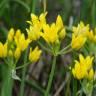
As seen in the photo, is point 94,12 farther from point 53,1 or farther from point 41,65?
point 53,1

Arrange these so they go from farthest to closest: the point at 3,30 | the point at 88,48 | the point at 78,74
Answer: the point at 3,30
the point at 88,48
the point at 78,74

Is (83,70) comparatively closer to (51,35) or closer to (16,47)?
(51,35)

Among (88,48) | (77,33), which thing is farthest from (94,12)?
(77,33)

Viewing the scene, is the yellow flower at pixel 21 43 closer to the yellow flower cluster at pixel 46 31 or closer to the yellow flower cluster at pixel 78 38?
the yellow flower cluster at pixel 46 31

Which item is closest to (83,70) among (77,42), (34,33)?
(77,42)

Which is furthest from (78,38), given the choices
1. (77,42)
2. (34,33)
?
(34,33)

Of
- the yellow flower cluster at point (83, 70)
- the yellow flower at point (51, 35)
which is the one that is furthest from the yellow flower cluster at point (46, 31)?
the yellow flower cluster at point (83, 70)

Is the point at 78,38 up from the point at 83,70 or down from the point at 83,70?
up

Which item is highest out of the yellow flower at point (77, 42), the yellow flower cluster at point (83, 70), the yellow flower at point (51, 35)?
the yellow flower at point (51, 35)

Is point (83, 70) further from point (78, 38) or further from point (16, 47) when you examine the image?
point (16, 47)

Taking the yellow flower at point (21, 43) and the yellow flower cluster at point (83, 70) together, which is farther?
the yellow flower at point (21, 43)

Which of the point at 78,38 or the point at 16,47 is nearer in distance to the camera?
the point at 78,38
